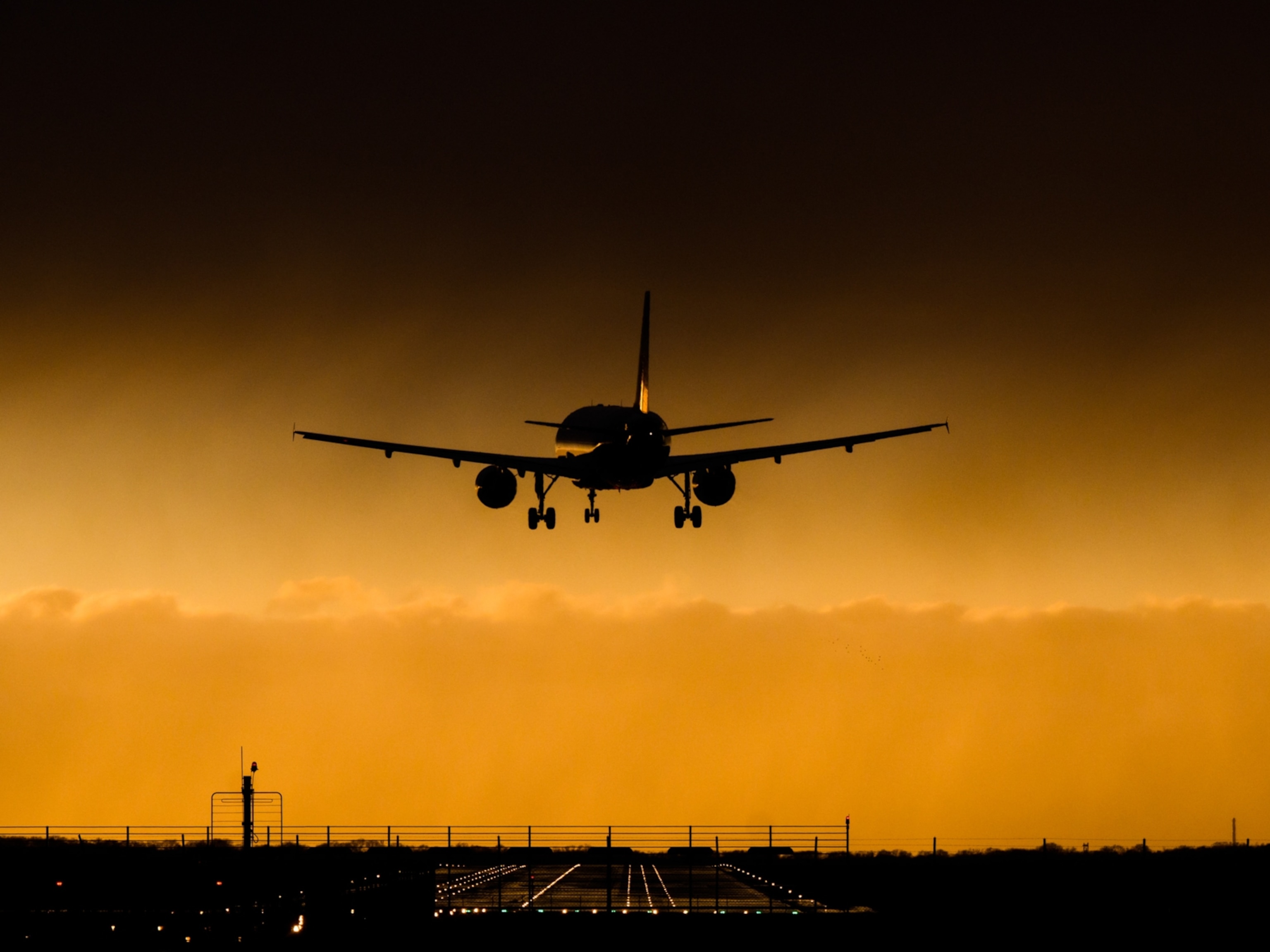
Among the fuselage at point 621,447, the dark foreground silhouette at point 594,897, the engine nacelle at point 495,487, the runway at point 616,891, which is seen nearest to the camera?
the dark foreground silhouette at point 594,897

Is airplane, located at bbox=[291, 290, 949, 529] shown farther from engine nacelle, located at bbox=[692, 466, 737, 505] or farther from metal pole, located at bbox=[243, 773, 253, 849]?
metal pole, located at bbox=[243, 773, 253, 849]

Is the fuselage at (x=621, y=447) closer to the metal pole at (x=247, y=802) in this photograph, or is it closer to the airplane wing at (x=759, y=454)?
the airplane wing at (x=759, y=454)

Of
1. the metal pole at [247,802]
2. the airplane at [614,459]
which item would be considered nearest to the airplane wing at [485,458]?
the airplane at [614,459]

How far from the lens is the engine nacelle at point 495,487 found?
70.2 m

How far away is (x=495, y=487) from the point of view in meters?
70.2

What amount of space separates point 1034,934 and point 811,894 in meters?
18.3

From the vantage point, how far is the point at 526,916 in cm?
5200

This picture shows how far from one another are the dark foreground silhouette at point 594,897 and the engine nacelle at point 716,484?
16.5 metres

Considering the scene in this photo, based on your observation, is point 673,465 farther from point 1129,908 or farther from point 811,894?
point 1129,908

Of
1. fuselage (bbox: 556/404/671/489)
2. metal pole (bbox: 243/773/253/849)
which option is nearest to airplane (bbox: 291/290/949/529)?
fuselage (bbox: 556/404/671/489)

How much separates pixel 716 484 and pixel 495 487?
9.95 m

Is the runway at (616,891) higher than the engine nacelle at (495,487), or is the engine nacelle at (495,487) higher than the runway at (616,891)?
the engine nacelle at (495,487)

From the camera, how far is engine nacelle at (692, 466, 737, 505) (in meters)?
69.4

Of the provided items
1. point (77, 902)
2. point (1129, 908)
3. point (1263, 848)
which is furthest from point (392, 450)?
point (1263, 848)
